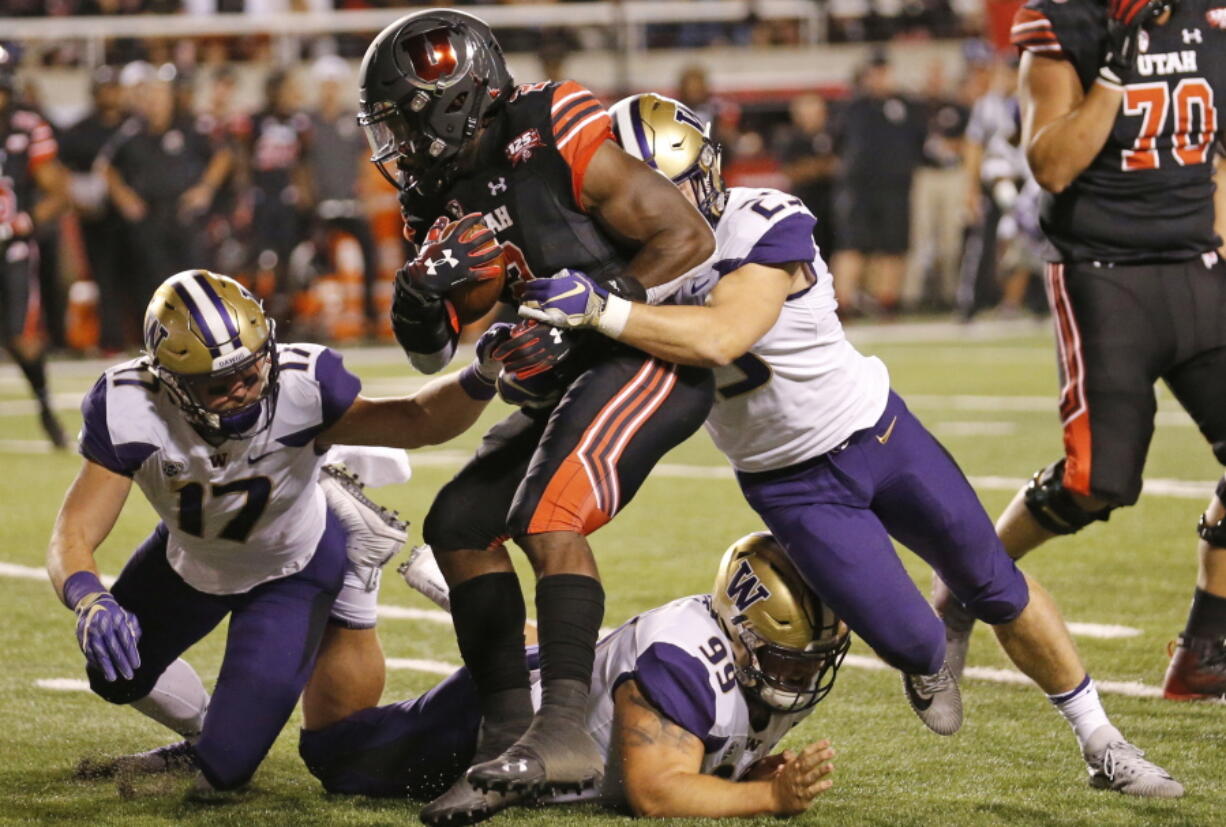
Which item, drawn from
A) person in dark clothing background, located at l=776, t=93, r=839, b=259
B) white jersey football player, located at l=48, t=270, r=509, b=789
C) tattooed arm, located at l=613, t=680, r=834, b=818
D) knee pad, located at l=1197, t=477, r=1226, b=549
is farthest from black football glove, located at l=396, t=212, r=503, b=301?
person in dark clothing background, located at l=776, t=93, r=839, b=259

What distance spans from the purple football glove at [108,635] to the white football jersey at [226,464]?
1.28 ft

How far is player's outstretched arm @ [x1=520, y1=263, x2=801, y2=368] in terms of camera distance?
Result: 332 cm

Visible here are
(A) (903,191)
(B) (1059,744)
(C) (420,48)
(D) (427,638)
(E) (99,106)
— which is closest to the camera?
(C) (420,48)

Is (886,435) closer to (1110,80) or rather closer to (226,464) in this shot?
(1110,80)

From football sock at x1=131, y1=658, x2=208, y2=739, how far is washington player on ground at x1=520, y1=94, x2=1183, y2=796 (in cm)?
138

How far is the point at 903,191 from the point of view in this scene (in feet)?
50.3

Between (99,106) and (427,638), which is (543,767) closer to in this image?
(427,638)

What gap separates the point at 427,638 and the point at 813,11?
13.7 metres

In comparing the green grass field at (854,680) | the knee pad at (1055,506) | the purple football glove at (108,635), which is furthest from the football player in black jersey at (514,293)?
the knee pad at (1055,506)

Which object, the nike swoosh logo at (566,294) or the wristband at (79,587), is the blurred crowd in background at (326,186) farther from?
the nike swoosh logo at (566,294)

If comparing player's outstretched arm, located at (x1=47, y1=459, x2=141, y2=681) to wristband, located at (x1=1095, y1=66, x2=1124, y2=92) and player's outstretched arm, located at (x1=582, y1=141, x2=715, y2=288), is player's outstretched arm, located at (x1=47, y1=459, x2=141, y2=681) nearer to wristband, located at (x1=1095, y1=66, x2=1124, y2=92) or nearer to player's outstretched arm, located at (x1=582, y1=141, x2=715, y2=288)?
player's outstretched arm, located at (x1=582, y1=141, x2=715, y2=288)

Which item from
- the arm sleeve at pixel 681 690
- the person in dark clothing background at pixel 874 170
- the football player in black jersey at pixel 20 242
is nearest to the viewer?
the arm sleeve at pixel 681 690

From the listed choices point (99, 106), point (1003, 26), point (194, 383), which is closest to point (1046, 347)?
point (1003, 26)

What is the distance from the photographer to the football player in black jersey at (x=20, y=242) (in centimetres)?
912
